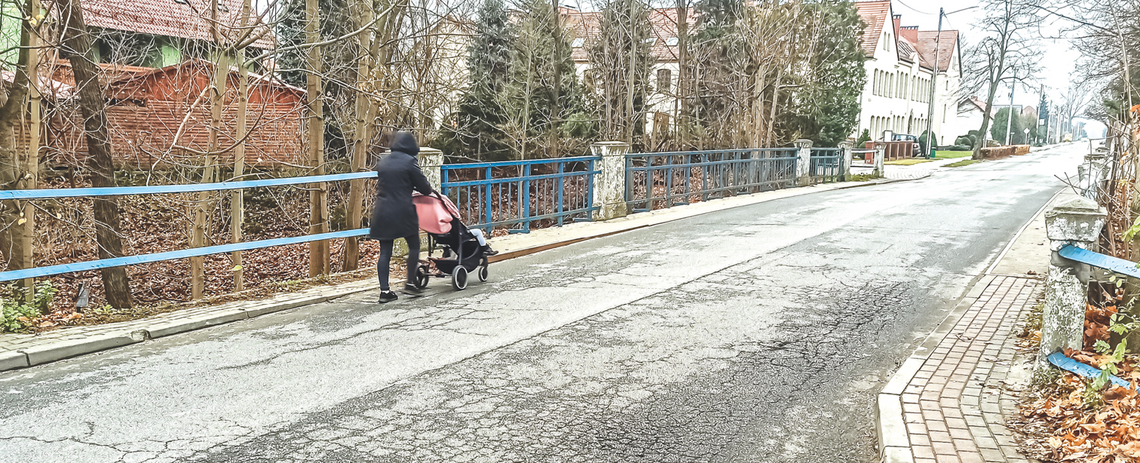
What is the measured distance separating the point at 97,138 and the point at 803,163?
19633 mm

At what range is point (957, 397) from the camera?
5.38 metres

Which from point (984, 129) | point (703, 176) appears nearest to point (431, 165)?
point (703, 176)

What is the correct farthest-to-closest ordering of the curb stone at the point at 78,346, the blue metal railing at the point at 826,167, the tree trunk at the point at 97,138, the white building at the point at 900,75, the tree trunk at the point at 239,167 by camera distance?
the white building at the point at 900,75
the blue metal railing at the point at 826,167
the tree trunk at the point at 97,138
the tree trunk at the point at 239,167
the curb stone at the point at 78,346

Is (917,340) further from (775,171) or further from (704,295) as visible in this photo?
(775,171)

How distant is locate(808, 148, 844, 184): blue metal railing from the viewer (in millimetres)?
26875

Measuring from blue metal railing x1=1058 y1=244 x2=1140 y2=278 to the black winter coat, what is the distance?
5441 millimetres

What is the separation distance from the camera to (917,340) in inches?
280

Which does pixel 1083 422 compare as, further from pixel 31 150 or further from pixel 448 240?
pixel 31 150

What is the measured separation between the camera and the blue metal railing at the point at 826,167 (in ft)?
88.2

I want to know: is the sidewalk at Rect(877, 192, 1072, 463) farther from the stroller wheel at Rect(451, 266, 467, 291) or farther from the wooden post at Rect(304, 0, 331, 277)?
the wooden post at Rect(304, 0, 331, 277)

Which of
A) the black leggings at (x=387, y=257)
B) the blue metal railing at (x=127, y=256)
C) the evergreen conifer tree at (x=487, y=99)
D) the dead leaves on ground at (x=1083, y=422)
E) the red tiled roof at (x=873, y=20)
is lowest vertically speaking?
the dead leaves on ground at (x=1083, y=422)

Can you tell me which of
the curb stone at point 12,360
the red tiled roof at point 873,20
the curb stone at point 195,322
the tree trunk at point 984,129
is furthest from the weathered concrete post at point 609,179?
the red tiled roof at point 873,20

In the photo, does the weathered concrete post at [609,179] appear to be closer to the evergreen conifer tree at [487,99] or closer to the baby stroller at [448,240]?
the baby stroller at [448,240]

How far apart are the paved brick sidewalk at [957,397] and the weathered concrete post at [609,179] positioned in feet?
28.1
